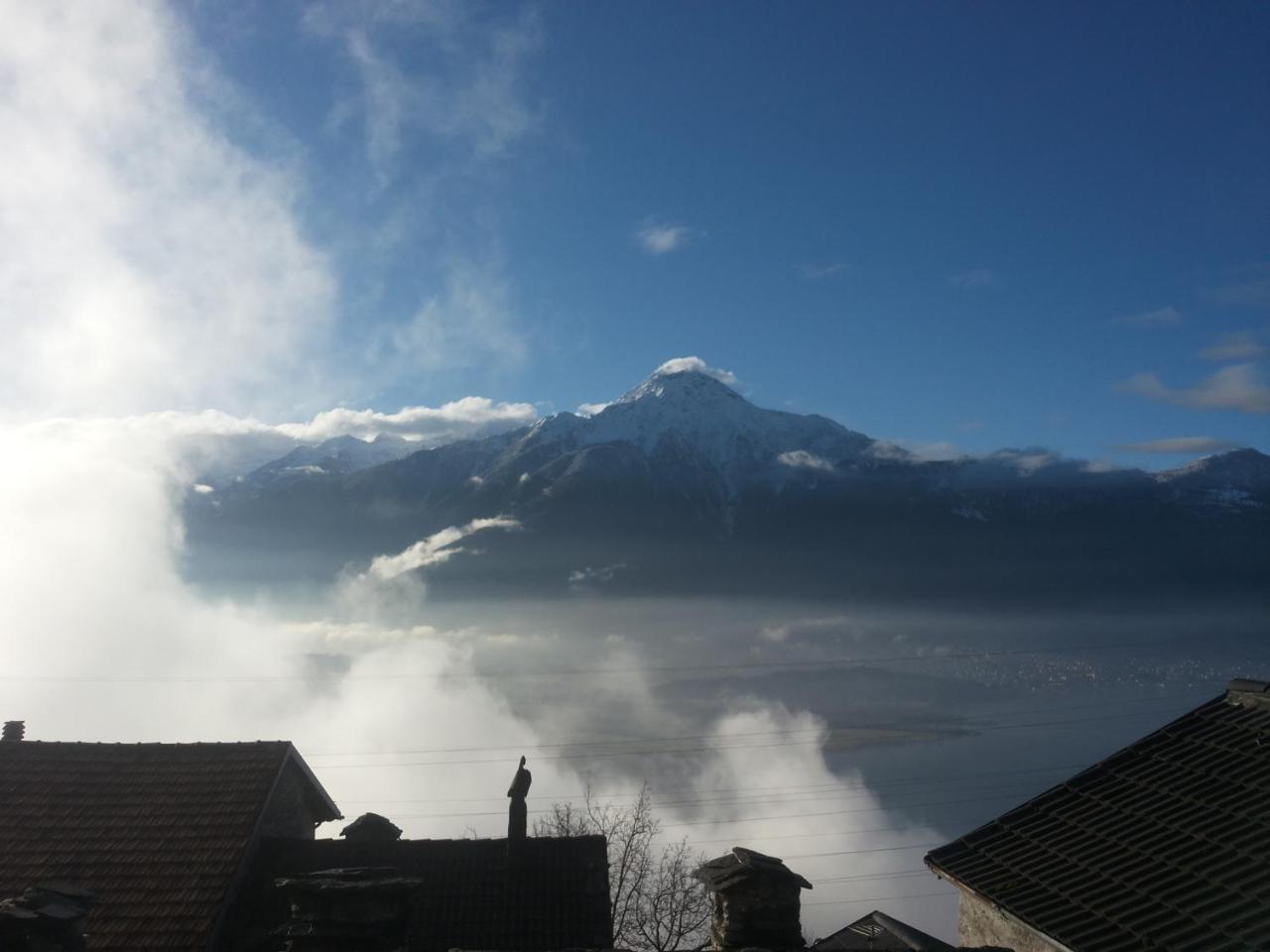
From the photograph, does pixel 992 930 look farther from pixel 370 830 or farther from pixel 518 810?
pixel 370 830

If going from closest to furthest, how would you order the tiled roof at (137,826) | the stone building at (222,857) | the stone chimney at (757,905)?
the stone chimney at (757,905) < the tiled roof at (137,826) < the stone building at (222,857)

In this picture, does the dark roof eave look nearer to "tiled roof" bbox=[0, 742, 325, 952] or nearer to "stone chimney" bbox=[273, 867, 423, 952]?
"tiled roof" bbox=[0, 742, 325, 952]

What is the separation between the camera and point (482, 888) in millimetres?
23234

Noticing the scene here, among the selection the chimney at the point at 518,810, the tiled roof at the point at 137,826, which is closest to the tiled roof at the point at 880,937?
the chimney at the point at 518,810

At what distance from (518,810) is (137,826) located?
32.0ft

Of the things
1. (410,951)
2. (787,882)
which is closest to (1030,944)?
(787,882)

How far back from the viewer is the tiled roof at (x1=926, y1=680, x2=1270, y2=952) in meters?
12.6

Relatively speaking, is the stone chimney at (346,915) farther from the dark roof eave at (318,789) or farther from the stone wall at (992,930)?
the dark roof eave at (318,789)

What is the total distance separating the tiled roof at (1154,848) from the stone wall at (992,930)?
26 centimetres

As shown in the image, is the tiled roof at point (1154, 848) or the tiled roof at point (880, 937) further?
the tiled roof at point (880, 937)

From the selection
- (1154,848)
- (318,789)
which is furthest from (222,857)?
(1154,848)

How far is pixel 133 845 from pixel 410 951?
7.54m

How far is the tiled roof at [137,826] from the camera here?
2045 cm

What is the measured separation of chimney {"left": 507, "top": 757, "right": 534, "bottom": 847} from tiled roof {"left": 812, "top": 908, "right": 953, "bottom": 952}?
8.66 meters
